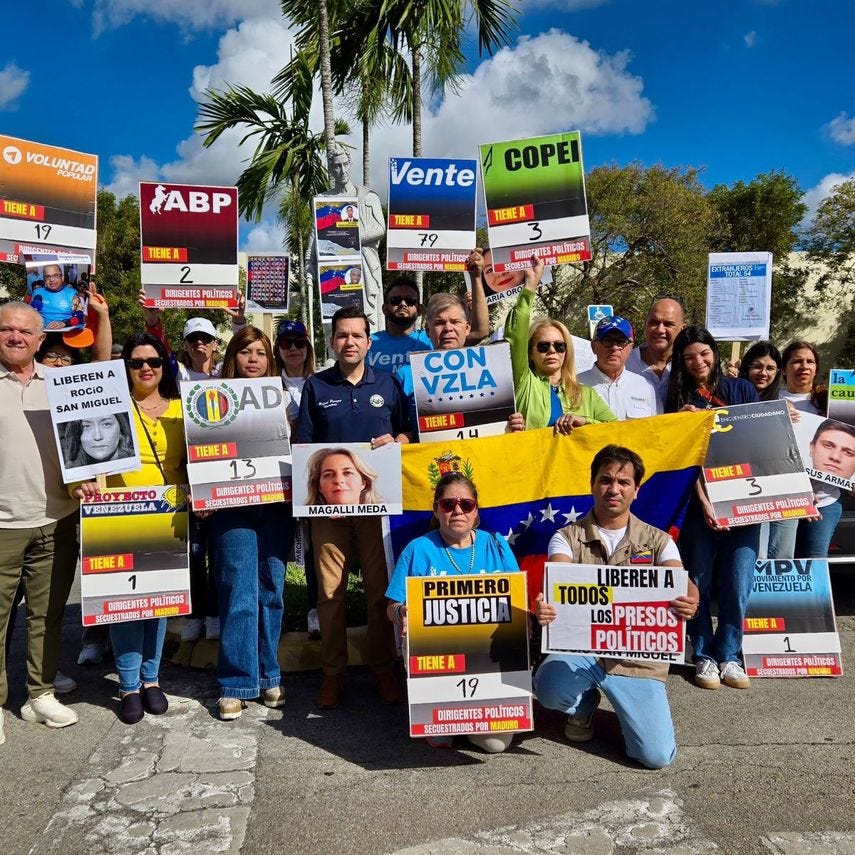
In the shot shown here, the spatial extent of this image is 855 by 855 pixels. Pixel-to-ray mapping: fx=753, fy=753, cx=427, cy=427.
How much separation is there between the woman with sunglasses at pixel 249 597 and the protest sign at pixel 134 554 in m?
0.23

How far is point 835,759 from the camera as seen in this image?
3.79 m

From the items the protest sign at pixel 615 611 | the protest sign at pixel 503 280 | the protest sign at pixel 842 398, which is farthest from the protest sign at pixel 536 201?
the protest sign at pixel 615 611

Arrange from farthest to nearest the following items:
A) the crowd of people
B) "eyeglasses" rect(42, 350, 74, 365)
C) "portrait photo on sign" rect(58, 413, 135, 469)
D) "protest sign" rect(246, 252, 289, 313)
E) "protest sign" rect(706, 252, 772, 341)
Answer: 1. "protest sign" rect(246, 252, 289, 313)
2. "protest sign" rect(706, 252, 772, 341)
3. "eyeglasses" rect(42, 350, 74, 365)
4. "portrait photo on sign" rect(58, 413, 135, 469)
5. the crowd of people

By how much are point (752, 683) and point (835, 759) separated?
3.15 ft

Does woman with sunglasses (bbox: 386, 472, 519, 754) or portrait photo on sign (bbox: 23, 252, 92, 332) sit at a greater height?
portrait photo on sign (bbox: 23, 252, 92, 332)

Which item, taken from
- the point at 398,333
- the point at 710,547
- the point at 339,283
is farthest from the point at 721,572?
the point at 339,283

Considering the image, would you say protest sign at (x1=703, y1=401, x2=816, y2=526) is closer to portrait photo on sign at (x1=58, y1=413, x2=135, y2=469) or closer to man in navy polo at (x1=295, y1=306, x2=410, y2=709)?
man in navy polo at (x1=295, y1=306, x2=410, y2=709)

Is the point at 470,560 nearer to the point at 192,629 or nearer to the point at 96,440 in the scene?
the point at 96,440

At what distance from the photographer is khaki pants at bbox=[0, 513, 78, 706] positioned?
422 cm

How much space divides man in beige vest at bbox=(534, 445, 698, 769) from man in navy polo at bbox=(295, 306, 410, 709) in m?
1.08

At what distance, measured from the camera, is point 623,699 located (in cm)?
379

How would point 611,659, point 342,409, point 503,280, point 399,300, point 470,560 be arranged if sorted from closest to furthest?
point 611,659 → point 470,560 → point 342,409 → point 399,300 → point 503,280

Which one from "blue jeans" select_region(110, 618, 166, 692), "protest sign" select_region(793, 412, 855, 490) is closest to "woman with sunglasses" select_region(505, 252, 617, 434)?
"protest sign" select_region(793, 412, 855, 490)

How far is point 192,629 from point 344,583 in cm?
150
